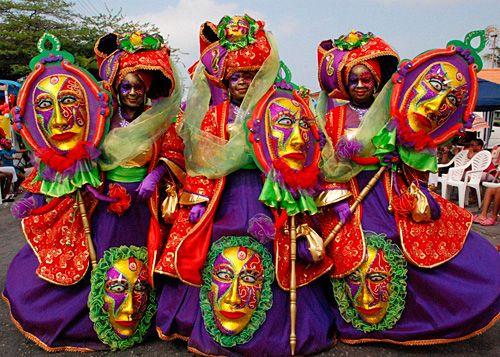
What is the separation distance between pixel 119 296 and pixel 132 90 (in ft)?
4.40

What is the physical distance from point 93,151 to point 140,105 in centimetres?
49

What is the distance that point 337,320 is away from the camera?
3.32 meters

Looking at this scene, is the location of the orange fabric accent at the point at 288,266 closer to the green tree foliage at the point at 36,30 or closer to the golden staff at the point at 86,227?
the golden staff at the point at 86,227

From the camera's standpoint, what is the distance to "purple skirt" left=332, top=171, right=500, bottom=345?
10.2 feet

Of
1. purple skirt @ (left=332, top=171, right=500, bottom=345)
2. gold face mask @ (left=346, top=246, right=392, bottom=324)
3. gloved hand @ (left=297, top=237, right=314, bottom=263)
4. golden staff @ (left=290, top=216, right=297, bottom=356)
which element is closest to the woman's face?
golden staff @ (left=290, top=216, right=297, bottom=356)

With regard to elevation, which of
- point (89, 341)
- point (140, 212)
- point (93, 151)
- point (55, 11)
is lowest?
point (89, 341)

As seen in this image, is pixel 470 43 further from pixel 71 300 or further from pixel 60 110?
pixel 71 300

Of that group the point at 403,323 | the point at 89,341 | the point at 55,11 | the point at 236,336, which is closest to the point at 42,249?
the point at 89,341

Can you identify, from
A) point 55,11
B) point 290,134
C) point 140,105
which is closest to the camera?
point 290,134

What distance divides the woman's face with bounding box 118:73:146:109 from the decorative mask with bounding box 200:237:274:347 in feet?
3.66

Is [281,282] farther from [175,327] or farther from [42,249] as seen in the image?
[42,249]

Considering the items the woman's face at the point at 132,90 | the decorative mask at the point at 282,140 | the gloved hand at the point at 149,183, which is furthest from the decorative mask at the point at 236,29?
the gloved hand at the point at 149,183

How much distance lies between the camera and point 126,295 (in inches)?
124

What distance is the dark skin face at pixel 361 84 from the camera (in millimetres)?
3303
